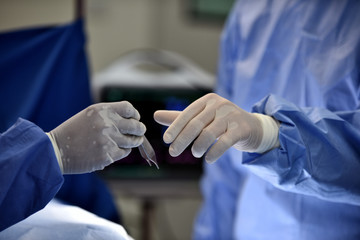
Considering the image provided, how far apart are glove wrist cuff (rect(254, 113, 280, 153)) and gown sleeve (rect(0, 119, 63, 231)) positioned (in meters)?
0.37

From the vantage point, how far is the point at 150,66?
226 cm

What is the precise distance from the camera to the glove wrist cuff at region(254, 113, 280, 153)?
75 cm

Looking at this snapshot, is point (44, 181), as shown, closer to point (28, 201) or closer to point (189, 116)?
point (28, 201)

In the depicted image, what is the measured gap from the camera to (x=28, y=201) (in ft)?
2.14

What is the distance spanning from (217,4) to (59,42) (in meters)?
1.41

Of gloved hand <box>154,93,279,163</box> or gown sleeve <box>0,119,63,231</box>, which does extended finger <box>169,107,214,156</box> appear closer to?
gloved hand <box>154,93,279,163</box>

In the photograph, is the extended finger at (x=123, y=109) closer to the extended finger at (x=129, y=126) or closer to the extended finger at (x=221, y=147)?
the extended finger at (x=129, y=126)

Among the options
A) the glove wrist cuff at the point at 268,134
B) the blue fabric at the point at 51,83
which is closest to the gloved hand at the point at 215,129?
the glove wrist cuff at the point at 268,134

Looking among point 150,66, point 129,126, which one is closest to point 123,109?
point 129,126

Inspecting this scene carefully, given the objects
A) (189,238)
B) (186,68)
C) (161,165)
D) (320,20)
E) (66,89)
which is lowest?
(189,238)

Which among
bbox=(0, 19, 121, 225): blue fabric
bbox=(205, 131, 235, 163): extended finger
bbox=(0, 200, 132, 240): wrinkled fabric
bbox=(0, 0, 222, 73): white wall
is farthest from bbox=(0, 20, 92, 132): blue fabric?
bbox=(0, 0, 222, 73): white wall

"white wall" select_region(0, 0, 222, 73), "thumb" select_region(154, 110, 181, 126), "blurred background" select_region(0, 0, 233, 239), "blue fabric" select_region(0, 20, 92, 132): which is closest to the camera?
"thumb" select_region(154, 110, 181, 126)

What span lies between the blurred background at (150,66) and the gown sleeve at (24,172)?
1.93ft

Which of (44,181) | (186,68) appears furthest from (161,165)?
(44,181)
